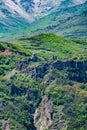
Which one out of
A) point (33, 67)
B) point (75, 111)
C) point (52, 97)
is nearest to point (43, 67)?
point (33, 67)

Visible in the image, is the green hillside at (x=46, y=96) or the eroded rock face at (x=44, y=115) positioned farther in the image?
the eroded rock face at (x=44, y=115)

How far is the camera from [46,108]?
128500 millimetres

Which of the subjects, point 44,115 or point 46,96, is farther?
point 46,96

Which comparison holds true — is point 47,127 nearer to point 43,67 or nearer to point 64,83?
point 64,83

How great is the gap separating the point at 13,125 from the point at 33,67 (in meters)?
30.7

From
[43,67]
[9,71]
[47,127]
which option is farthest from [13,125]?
[9,71]

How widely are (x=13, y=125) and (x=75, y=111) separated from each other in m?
14.1

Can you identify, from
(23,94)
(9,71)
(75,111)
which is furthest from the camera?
(9,71)

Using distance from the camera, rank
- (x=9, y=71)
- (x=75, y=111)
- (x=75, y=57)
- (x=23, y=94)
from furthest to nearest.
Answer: (x=9, y=71), (x=75, y=57), (x=23, y=94), (x=75, y=111)

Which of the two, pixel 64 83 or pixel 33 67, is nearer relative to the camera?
pixel 64 83

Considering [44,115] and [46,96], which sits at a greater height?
[46,96]

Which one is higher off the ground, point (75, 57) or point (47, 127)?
point (75, 57)

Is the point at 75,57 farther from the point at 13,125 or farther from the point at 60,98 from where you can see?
the point at 13,125

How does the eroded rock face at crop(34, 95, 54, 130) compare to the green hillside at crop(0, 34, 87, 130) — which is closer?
the green hillside at crop(0, 34, 87, 130)
